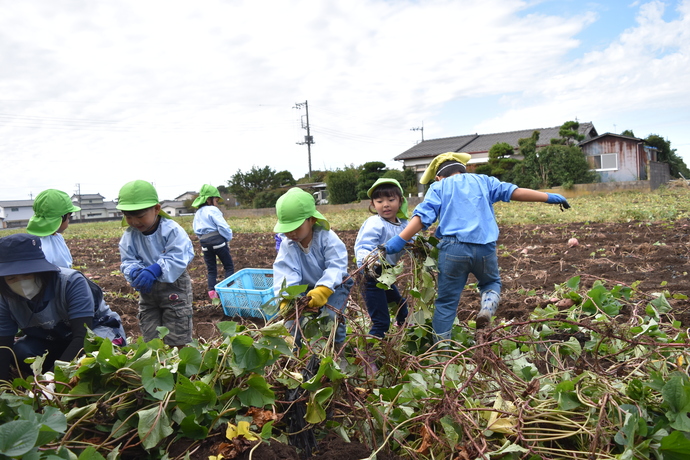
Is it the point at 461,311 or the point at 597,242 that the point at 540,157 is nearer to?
the point at 597,242

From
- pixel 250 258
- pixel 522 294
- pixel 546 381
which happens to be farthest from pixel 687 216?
pixel 546 381

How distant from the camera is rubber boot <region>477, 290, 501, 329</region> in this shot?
3.06 meters

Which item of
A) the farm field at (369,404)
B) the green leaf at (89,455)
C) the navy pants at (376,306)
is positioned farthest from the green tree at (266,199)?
the green leaf at (89,455)

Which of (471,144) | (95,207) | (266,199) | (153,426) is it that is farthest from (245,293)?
(95,207)

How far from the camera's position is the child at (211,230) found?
19.2 feet

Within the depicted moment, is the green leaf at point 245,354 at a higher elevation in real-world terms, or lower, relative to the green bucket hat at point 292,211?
lower

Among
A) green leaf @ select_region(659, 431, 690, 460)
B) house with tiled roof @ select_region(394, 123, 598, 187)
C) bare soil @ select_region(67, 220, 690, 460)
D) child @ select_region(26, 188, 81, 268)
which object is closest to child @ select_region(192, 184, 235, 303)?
bare soil @ select_region(67, 220, 690, 460)

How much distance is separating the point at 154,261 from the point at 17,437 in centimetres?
208

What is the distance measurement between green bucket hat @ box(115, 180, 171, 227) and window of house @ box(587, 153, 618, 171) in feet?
89.2

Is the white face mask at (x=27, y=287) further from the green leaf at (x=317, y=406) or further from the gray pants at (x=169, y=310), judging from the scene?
the green leaf at (x=317, y=406)

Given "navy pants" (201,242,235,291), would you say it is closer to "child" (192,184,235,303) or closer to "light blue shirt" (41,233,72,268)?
"child" (192,184,235,303)

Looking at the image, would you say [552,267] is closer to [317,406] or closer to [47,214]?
[317,406]

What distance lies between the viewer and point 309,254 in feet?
9.20

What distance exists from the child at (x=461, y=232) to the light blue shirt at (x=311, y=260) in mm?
391
